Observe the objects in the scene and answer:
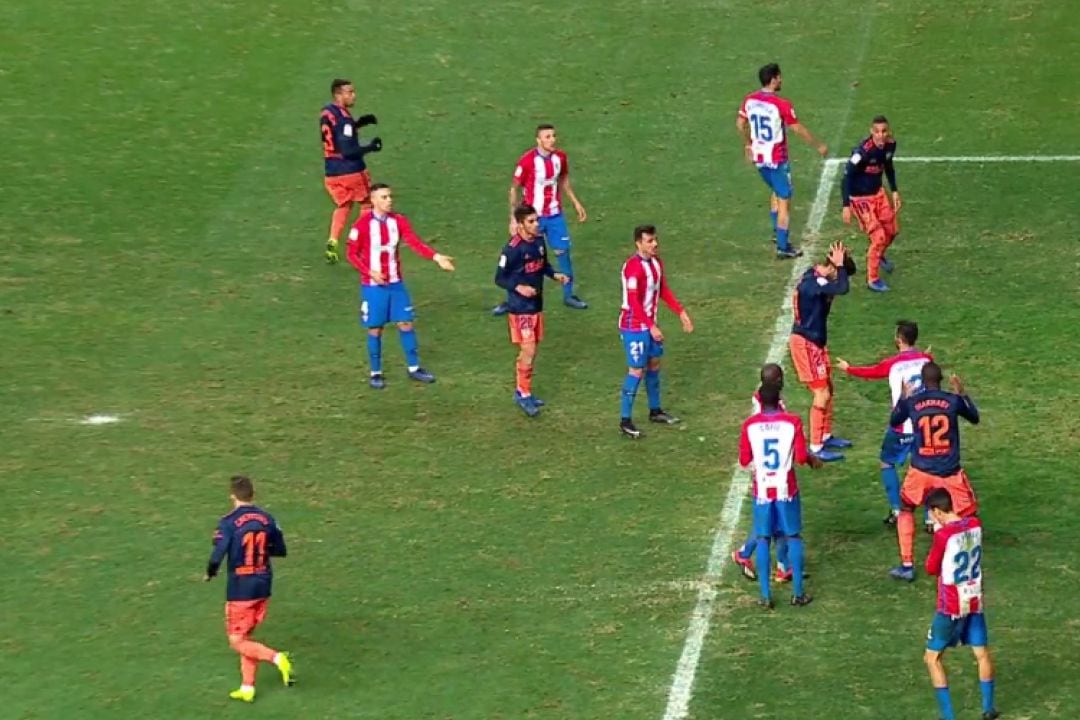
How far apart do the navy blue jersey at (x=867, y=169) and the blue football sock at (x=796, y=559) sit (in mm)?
7074

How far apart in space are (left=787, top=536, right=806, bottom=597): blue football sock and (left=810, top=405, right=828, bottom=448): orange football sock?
2703 millimetres

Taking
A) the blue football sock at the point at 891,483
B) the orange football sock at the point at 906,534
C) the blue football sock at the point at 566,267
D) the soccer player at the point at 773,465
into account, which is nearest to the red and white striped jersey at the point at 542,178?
the blue football sock at the point at 566,267

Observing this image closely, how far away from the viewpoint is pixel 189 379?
2388cm

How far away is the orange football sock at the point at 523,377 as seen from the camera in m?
22.6

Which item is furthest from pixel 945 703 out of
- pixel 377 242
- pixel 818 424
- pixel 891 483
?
pixel 377 242

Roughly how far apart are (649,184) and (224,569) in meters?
10.7

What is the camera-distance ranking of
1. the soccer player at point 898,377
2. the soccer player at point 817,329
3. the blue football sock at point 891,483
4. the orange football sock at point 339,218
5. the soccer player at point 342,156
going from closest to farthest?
1. the soccer player at point 898,377
2. the blue football sock at point 891,483
3. the soccer player at point 817,329
4. the soccer player at point 342,156
5. the orange football sock at point 339,218

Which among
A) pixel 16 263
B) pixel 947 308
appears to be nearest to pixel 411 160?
pixel 16 263

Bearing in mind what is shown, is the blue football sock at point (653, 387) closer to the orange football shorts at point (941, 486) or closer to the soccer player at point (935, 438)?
the soccer player at point (935, 438)

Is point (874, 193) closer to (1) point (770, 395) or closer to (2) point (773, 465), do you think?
(1) point (770, 395)

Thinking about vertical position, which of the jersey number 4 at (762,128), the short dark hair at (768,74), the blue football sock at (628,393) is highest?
the short dark hair at (768,74)

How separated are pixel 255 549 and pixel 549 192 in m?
8.57

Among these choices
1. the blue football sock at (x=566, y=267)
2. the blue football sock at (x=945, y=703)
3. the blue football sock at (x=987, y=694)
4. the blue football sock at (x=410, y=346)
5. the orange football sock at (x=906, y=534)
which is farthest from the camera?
the blue football sock at (x=566, y=267)

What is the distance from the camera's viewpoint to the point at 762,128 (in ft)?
85.3
